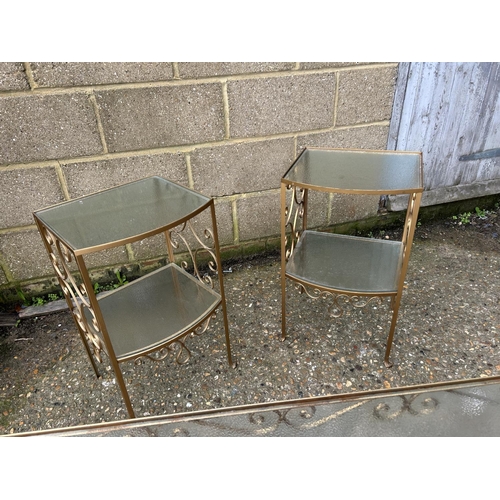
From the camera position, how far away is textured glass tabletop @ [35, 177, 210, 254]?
1449mm

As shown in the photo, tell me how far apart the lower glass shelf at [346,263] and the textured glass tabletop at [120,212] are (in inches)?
25.3

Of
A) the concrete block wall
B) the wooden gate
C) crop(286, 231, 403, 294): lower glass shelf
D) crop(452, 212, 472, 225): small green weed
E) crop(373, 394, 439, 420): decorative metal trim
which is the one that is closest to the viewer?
crop(373, 394, 439, 420): decorative metal trim

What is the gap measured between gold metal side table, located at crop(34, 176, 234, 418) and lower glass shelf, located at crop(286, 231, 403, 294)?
48 cm

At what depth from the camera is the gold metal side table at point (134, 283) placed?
1448 millimetres

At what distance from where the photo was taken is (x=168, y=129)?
2.18 metres

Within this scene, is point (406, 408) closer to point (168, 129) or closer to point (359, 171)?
point (359, 171)

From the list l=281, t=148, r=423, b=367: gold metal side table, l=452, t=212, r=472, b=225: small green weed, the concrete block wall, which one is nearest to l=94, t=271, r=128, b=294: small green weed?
the concrete block wall

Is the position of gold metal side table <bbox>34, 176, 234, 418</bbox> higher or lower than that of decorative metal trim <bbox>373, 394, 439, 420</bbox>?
higher

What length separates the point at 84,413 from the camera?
182 centimetres

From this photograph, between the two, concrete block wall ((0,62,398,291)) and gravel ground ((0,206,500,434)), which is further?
concrete block wall ((0,62,398,291))

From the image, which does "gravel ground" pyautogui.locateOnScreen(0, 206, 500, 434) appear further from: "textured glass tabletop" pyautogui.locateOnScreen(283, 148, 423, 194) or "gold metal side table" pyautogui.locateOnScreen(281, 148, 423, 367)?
"textured glass tabletop" pyautogui.locateOnScreen(283, 148, 423, 194)

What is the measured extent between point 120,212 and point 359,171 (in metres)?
1.14
